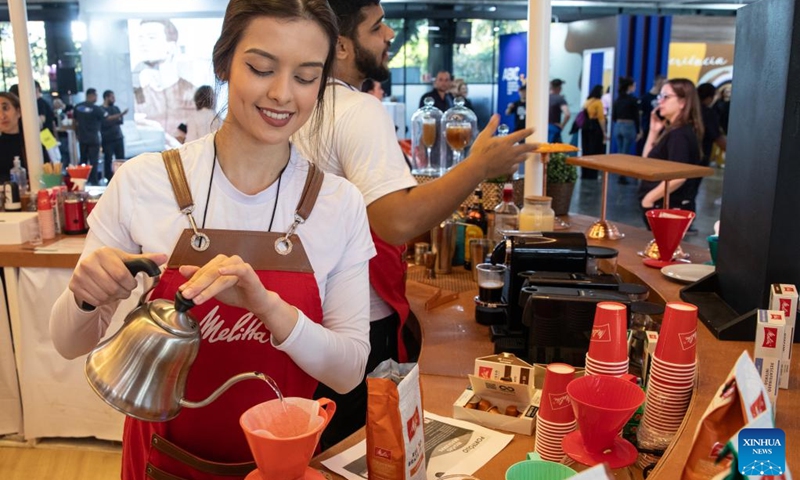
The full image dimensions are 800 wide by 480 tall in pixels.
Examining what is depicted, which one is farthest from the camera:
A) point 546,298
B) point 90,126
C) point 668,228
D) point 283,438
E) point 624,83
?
point 624,83

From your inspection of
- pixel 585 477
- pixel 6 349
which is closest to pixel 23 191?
Result: pixel 6 349

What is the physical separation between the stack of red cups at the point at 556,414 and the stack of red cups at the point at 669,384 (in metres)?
0.17

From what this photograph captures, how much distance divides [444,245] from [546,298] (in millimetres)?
1166

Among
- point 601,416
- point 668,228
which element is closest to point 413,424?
point 601,416

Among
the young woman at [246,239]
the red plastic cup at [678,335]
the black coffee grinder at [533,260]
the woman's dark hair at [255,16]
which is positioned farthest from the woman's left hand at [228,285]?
the black coffee grinder at [533,260]

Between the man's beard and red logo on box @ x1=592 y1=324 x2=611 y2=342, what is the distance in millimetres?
1157

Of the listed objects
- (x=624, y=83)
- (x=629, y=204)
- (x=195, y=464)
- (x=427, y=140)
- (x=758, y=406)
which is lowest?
(x=629, y=204)

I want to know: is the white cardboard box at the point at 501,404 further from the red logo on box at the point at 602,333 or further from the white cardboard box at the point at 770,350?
→ the white cardboard box at the point at 770,350

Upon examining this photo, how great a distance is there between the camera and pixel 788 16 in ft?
5.41

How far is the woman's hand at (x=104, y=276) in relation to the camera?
1.20m

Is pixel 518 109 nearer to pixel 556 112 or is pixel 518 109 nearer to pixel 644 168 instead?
pixel 556 112

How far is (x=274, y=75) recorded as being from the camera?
137cm

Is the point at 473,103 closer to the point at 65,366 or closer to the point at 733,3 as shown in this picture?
the point at 733,3

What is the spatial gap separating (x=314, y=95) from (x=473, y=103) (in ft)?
42.2
